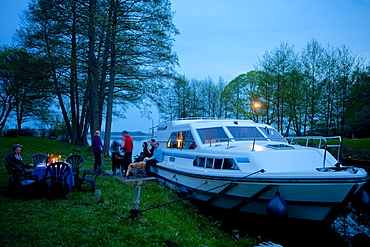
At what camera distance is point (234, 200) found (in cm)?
706

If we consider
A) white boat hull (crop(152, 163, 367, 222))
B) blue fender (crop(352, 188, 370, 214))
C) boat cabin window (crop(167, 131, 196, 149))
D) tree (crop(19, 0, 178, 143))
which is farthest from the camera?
tree (crop(19, 0, 178, 143))

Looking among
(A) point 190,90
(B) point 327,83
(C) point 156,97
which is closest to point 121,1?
(C) point 156,97

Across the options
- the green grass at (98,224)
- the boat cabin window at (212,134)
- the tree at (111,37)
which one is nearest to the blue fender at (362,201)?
the green grass at (98,224)

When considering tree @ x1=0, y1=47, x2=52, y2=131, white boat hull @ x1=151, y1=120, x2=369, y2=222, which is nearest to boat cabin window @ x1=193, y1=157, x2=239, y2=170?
white boat hull @ x1=151, y1=120, x2=369, y2=222

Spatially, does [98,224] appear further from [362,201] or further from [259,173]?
[362,201]

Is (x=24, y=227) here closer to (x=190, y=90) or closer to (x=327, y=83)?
(x=327, y=83)

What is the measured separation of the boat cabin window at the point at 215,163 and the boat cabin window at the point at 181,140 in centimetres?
79

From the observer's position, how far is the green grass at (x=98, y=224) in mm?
4391

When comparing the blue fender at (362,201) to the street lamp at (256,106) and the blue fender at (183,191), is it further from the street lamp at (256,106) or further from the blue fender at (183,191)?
the street lamp at (256,106)

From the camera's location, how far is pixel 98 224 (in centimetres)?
509

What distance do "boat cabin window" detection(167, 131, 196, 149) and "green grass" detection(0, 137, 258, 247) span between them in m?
2.60

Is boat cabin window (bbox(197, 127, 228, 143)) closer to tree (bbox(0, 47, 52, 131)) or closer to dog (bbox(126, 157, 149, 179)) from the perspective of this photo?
dog (bbox(126, 157, 149, 179))

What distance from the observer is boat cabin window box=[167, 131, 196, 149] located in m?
9.47

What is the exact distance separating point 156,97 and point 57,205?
1327 centimetres
